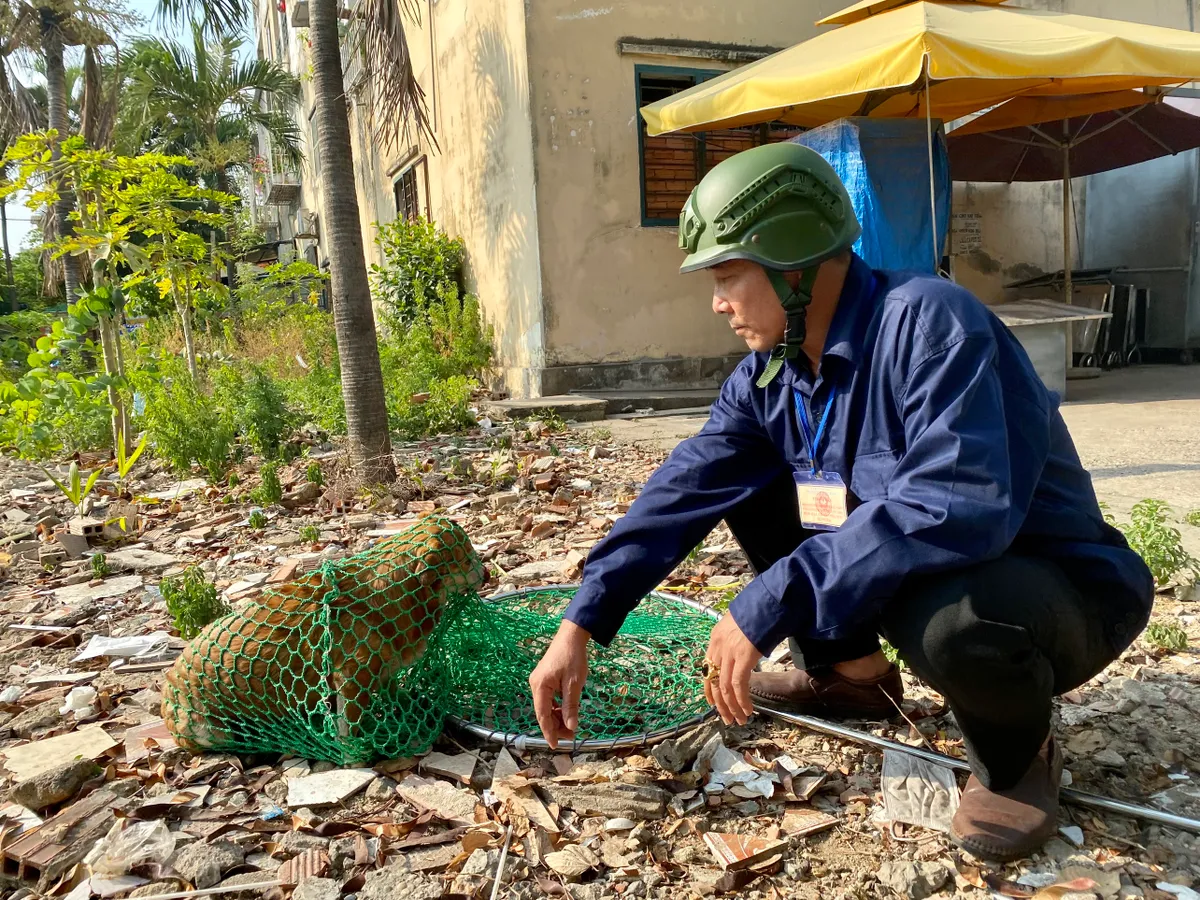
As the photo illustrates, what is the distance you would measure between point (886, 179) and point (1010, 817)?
5.93 meters

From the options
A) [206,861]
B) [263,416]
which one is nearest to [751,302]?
[206,861]

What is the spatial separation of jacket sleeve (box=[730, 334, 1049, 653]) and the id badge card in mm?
304

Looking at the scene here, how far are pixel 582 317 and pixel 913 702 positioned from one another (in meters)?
6.08

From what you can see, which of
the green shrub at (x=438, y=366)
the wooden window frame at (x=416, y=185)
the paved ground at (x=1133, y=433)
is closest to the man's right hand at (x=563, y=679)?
the paved ground at (x=1133, y=433)

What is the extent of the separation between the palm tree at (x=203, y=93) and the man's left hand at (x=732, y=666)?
1865 centimetres

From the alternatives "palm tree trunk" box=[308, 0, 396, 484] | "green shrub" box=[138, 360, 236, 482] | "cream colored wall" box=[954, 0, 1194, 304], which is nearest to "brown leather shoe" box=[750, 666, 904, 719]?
"palm tree trunk" box=[308, 0, 396, 484]

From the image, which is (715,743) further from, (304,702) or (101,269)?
(101,269)

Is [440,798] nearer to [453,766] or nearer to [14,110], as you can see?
[453,766]

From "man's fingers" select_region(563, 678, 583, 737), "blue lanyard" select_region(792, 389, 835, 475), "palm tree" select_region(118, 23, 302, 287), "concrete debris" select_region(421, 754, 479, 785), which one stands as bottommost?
"concrete debris" select_region(421, 754, 479, 785)

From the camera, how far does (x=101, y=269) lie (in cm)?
612

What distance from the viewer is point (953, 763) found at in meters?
2.02

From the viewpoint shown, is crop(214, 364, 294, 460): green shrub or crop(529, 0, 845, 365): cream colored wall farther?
crop(529, 0, 845, 365): cream colored wall

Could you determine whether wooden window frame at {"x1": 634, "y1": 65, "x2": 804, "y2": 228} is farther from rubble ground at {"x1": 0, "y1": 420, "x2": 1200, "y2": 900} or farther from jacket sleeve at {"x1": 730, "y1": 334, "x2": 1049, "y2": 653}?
jacket sleeve at {"x1": 730, "y1": 334, "x2": 1049, "y2": 653}

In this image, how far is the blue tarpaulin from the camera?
6.69m
